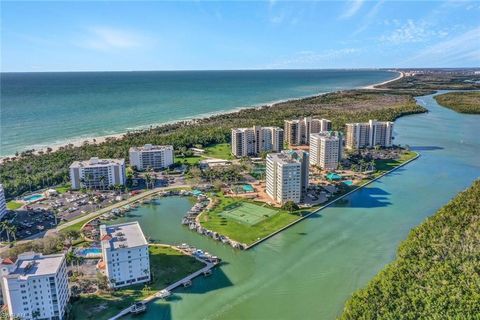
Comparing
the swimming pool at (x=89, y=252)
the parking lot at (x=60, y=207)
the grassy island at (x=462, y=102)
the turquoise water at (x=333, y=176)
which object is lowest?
the swimming pool at (x=89, y=252)

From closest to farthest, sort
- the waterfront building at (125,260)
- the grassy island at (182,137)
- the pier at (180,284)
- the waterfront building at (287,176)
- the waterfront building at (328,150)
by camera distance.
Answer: the pier at (180,284), the waterfront building at (125,260), the waterfront building at (287,176), the grassy island at (182,137), the waterfront building at (328,150)

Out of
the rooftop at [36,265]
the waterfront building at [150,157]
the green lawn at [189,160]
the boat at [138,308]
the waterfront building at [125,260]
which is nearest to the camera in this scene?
the rooftop at [36,265]

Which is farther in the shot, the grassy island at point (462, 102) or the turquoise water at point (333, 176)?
the grassy island at point (462, 102)

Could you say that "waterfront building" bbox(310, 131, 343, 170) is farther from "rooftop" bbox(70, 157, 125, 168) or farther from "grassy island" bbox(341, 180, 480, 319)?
"rooftop" bbox(70, 157, 125, 168)

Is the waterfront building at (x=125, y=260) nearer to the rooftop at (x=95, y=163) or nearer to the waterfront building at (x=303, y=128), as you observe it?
the rooftop at (x=95, y=163)

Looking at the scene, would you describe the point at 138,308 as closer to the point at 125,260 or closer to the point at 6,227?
the point at 125,260

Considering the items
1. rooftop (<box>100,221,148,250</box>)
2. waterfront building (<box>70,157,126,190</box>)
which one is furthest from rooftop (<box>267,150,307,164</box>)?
waterfront building (<box>70,157,126,190</box>)

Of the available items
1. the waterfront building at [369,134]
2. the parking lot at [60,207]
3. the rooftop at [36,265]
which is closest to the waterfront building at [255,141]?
the waterfront building at [369,134]
